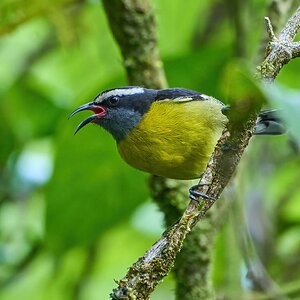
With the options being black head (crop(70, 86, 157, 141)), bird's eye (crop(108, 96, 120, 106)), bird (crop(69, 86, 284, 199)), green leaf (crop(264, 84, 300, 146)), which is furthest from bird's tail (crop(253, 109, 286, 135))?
green leaf (crop(264, 84, 300, 146))

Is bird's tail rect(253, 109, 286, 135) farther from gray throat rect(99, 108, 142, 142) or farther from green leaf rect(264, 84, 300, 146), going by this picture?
green leaf rect(264, 84, 300, 146)

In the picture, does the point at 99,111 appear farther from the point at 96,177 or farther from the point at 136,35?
the point at 136,35

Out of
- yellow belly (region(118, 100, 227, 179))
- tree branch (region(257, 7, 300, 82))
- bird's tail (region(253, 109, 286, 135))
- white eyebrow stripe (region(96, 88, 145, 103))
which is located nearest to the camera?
tree branch (region(257, 7, 300, 82))

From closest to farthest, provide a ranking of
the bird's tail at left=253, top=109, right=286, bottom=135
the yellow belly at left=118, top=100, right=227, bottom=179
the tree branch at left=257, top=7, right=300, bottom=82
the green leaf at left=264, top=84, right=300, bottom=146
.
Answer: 1. the green leaf at left=264, top=84, right=300, bottom=146
2. the tree branch at left=257, top=7, right=300, bottom=82
3. the yellow belly at left=118, top=100, right=227, bottom=179
4. the bird's tail at left=253, top=109, right=286, bottom=135

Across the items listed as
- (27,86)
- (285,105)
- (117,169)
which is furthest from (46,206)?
(285,105)

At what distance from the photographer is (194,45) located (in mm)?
4465

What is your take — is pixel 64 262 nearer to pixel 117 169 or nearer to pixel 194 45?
pixel 117 169

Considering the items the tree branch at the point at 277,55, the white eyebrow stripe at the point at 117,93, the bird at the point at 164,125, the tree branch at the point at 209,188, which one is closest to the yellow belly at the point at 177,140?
the bird at the point at 164,125

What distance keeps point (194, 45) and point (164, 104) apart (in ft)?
5.18

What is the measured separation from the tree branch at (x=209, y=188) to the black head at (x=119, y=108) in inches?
42.6

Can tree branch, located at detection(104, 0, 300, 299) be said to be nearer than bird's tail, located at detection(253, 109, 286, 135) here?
Yes

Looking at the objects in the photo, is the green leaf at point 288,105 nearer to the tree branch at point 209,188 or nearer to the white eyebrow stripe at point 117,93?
the tree branch at point 209,188

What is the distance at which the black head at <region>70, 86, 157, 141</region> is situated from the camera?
300cm

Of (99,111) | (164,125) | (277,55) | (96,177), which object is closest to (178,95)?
(164,125)
